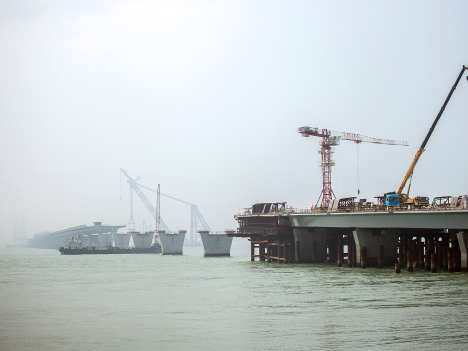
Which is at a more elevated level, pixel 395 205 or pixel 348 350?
pixel 395 205

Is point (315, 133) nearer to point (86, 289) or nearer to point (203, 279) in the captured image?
point (203, 279)

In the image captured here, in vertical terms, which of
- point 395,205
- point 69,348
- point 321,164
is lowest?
point 69,348

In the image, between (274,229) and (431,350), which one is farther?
(274,229)

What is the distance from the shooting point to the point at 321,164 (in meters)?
142

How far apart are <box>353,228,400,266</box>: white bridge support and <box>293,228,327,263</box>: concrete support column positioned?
1849 centimetres

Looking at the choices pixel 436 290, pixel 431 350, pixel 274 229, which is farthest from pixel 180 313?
pixel 274 229

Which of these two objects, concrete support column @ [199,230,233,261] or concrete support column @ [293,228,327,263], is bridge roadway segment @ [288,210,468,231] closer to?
concrete support column @ [293,228,327,263]

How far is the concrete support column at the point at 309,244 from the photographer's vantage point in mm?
106062

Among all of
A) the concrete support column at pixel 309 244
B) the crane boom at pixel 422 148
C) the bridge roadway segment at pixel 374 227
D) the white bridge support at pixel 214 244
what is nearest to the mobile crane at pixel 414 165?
the crane boom at pixel 422 148

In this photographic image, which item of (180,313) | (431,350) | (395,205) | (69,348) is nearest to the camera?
(431,350)

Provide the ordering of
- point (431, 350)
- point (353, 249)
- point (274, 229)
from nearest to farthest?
point (431, 350) < point (353, 249) < point (274, 229)

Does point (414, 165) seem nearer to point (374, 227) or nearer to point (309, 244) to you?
point (309, 244)

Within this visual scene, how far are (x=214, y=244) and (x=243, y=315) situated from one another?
127m

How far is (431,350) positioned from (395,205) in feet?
182
